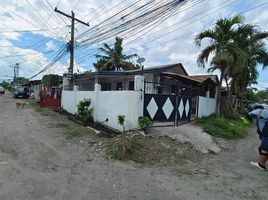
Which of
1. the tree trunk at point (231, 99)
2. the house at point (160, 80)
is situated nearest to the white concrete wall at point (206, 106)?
the house at point (160, 80)

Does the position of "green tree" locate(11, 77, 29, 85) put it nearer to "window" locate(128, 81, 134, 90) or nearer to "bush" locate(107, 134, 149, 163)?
"window" locate(128, 81, 134, 90)

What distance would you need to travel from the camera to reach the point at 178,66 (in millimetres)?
21516

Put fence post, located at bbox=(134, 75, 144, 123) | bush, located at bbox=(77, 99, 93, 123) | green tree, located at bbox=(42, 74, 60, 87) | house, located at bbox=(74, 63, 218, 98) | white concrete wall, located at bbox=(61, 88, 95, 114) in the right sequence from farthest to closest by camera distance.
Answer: green tree, located at bbox=(42, 74, 60, 87) → house, located at bbox=(74, 63, 218, 98) → white concrete wall, located at bbox=(61, 88, 95, 114) → bush, located at bbox=(77, 99, 93, 123) → fence post, located at bbox=(134, 75, 144, 123)

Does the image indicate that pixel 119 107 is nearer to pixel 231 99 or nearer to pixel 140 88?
pixel 140 88

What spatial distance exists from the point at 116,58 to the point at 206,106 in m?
20.5

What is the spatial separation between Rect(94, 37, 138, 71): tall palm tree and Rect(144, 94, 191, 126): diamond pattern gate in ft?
77.7

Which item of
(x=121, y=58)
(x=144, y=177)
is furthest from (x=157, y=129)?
(x=121, y=58)

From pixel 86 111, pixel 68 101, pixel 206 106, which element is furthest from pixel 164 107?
pixel 68 101

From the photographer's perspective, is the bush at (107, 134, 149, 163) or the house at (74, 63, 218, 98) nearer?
the bush at (107, 134, 149, 163)

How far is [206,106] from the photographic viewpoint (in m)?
17.4

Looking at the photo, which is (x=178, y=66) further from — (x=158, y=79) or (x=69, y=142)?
(x=69, y=142)

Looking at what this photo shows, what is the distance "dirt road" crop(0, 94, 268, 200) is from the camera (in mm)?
5312

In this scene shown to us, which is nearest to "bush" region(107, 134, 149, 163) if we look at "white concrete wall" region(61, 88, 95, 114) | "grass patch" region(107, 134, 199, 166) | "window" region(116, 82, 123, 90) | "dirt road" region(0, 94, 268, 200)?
"grass patch" region(107, 134, 199, 166)

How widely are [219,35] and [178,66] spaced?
5.53 metres
